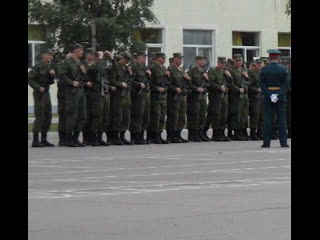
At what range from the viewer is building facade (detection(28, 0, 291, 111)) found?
1901 inches

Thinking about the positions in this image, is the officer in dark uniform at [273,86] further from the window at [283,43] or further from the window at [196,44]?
the window at [283,43]

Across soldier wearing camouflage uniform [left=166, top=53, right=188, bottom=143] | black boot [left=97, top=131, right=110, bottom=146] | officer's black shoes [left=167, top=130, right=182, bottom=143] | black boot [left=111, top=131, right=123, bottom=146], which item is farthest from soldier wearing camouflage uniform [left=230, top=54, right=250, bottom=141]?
black boot [left=97, top=131, right=110, bottom=146]

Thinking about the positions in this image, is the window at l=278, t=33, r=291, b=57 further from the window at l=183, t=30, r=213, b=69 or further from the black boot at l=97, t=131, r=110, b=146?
the black boot at l=97, t=131, r=110, b=146

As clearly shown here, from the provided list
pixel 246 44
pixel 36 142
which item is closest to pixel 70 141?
pixel 36 142

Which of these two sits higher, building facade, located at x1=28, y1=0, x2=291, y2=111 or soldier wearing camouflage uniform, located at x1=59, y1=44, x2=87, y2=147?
building facade, located at x1=28, y1=0, x2=291, y2=111

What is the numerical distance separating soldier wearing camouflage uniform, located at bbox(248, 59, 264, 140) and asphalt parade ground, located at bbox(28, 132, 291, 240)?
19.8 ft

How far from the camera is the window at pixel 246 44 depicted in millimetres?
51094

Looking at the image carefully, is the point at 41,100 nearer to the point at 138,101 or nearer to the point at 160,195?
the point at 138,101

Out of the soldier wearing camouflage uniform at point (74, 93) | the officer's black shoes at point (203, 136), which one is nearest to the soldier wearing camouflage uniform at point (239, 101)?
the officer's black shoes at point (203, 136)
